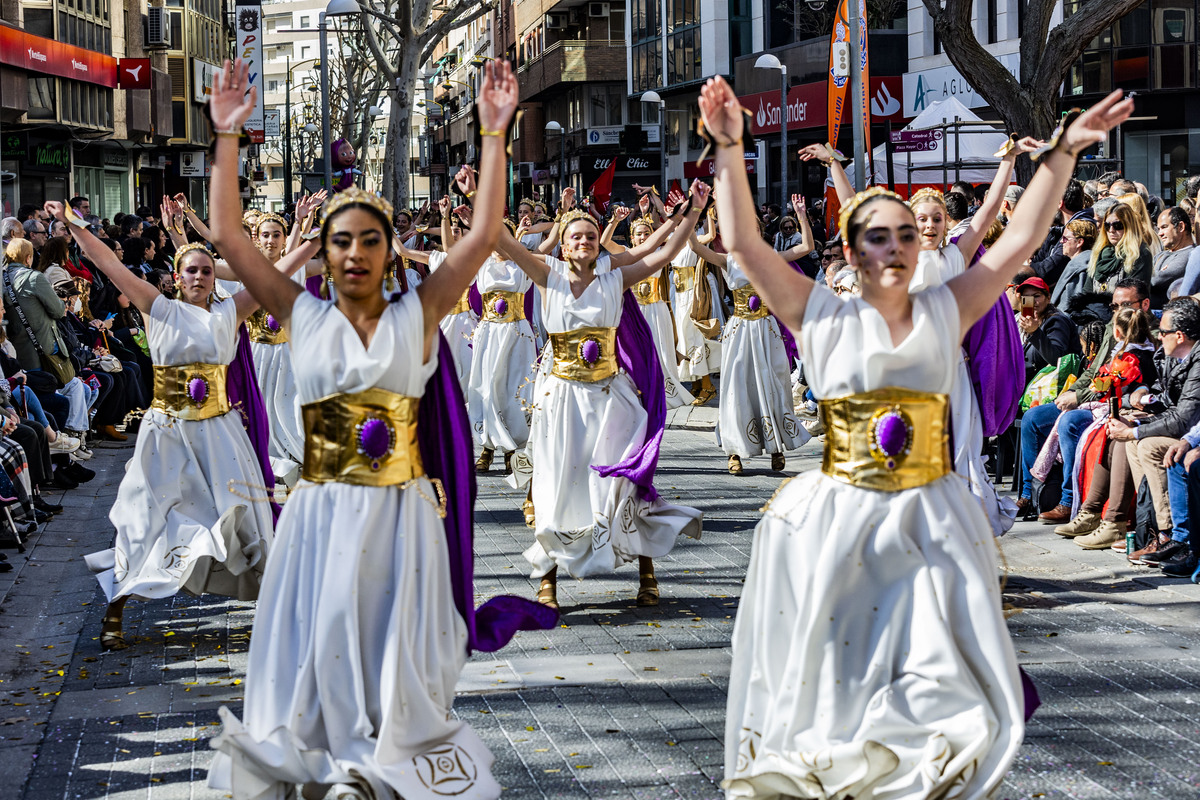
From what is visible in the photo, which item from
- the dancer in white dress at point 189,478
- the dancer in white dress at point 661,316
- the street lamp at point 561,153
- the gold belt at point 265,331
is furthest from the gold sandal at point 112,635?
the street lamp at point 561,153

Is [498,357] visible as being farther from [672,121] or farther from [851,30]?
[672,121]

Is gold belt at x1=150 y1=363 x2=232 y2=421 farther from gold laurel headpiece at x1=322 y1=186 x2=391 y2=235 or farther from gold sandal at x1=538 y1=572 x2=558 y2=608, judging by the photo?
gold laurel headpiece at x1=322 y1=186 x2=391 y2=235

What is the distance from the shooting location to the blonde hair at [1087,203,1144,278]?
37.0 feet

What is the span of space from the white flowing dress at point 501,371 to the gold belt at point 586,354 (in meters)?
4.74

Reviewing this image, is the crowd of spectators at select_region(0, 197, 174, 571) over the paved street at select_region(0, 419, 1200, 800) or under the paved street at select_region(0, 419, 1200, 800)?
over

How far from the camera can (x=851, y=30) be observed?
58.5ft

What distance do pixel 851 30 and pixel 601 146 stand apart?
45761mm

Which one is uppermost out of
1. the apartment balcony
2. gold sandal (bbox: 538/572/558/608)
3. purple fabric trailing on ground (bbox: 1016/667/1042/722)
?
the apartment balcony

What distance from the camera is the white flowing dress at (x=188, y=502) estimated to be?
23.9 ft

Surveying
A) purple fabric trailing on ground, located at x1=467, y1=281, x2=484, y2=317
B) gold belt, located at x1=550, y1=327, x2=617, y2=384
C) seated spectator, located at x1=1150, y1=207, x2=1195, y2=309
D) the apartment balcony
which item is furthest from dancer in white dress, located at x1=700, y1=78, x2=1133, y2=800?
the apartment balcony

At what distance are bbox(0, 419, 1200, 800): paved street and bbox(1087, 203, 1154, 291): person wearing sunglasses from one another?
8.39 feet

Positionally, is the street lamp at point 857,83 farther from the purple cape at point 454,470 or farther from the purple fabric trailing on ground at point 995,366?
the purple cape at point 454,470

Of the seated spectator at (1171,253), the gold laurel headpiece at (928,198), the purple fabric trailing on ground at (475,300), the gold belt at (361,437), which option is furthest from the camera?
the purple fabric trailing on ground at (475,300)

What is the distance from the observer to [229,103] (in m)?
4.71
